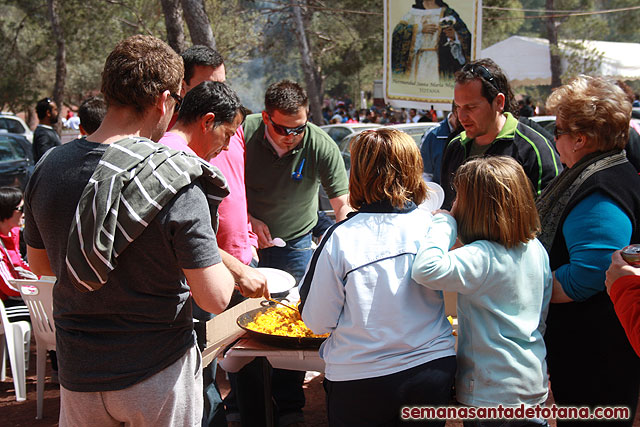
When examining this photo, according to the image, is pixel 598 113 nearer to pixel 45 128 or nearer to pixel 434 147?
pixel 434 147

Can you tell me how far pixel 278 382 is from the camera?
3.83 metres

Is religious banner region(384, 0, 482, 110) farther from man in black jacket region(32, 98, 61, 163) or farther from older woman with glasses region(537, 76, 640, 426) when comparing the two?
man in black jacket region(32, 98, 61, 163)

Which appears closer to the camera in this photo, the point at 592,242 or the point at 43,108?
the point at 592,242

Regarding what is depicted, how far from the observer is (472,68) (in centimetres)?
323

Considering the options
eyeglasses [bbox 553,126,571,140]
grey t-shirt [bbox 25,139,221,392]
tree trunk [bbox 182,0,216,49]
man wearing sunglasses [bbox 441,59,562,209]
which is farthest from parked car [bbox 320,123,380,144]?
grey t-shirt [bbox 25,139,221,392]

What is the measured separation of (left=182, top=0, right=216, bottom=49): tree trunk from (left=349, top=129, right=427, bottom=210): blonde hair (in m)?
5.49

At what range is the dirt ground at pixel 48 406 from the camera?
13.0ft

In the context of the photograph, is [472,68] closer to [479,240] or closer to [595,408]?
[479,240]

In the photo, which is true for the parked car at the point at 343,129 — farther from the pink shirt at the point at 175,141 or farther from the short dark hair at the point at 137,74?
the short dark hair at the point at 137,74

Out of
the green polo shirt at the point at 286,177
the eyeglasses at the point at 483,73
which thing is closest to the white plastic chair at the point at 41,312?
the green polo shirt at the point at 286,177

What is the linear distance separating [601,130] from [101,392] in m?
2.09

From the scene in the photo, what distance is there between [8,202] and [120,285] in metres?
3.48

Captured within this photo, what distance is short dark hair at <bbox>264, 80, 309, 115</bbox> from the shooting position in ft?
12.0

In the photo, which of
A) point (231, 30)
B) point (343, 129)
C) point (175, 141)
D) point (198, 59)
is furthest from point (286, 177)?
point (231, 30)
